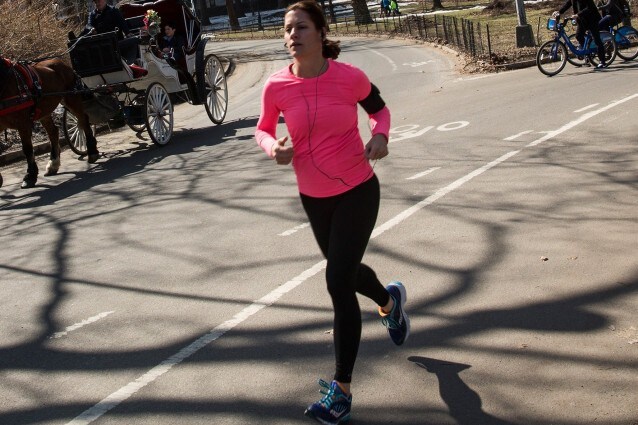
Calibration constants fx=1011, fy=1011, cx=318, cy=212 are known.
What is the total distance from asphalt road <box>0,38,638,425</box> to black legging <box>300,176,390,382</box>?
0.38 m

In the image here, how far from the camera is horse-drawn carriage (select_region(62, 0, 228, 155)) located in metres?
15.5

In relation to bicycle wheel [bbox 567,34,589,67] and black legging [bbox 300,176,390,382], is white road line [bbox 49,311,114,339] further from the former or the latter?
bicycle wheel [bbox 567,34,589,67]

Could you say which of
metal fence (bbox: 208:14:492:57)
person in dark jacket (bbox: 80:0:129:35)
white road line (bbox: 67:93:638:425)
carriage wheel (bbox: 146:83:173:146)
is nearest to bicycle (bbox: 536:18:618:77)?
metal fence (bbox: 208:14:492:57)

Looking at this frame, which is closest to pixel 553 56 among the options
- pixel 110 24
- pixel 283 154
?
pixel 110 24

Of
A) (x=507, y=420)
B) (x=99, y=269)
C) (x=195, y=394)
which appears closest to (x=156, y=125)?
(x=99, y=269)

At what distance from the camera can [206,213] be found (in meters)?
10.7

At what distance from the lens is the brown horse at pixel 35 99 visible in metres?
14.0

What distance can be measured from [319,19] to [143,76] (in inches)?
456

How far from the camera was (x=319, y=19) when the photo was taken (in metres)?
5.03

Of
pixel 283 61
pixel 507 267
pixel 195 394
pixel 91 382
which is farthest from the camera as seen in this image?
pixel 283 61

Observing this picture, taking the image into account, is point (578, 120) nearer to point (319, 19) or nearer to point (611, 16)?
point (611, 16)

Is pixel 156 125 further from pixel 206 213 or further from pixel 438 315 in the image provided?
pixel 438 315

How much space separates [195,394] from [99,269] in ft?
11.3

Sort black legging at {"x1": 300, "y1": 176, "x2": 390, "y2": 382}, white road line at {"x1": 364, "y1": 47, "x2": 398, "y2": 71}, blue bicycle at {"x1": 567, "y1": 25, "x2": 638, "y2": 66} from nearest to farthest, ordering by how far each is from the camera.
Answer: black legging at {"x1": 300, "y1": 176, "x2": 390, "y2": 382}, blue bicycle at {"x1": 567, "y1": 25, "x2": 638, "y2": 66}, white road line at {"x1": 364, "y1": 47, "x2": 398, "y2": 71}
